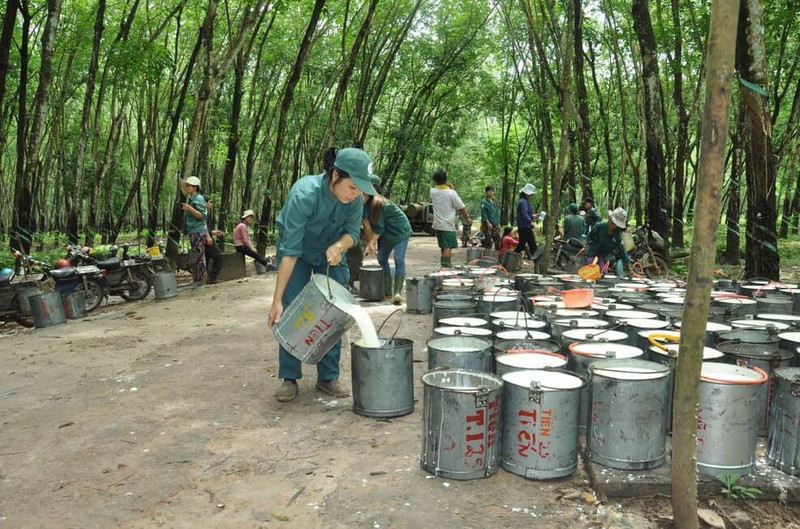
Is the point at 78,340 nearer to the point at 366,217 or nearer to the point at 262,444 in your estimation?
the point at 366,217

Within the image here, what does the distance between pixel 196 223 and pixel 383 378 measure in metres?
7.34

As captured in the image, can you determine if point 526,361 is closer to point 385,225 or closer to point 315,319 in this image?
point 315,319

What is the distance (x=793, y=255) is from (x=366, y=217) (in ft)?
43.1

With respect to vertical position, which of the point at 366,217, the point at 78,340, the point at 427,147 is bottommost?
the point at 78,340

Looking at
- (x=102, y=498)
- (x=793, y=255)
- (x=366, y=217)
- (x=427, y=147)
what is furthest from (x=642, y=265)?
(x=427, y=147)

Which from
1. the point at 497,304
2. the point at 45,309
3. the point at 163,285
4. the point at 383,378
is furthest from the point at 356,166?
the point at 163,285

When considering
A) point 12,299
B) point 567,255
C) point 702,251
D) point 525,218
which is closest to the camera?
point 702,251

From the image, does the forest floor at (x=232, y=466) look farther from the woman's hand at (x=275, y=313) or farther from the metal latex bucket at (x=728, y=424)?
the woman's hand at (x=275, y=313)

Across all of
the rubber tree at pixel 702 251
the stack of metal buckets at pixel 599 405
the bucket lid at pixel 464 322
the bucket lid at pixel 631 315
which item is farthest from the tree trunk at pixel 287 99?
the rubber tree at pixel 702 251

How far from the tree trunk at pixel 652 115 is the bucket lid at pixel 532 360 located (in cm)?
806

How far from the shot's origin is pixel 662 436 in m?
2.93

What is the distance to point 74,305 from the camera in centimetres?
845

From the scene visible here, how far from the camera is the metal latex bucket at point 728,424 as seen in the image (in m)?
2.79

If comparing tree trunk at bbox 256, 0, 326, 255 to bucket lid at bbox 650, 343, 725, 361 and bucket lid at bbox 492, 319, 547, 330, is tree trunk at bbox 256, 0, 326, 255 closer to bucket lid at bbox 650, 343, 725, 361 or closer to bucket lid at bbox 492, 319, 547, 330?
bucket lid at bbox 492, 319, 547, 330
